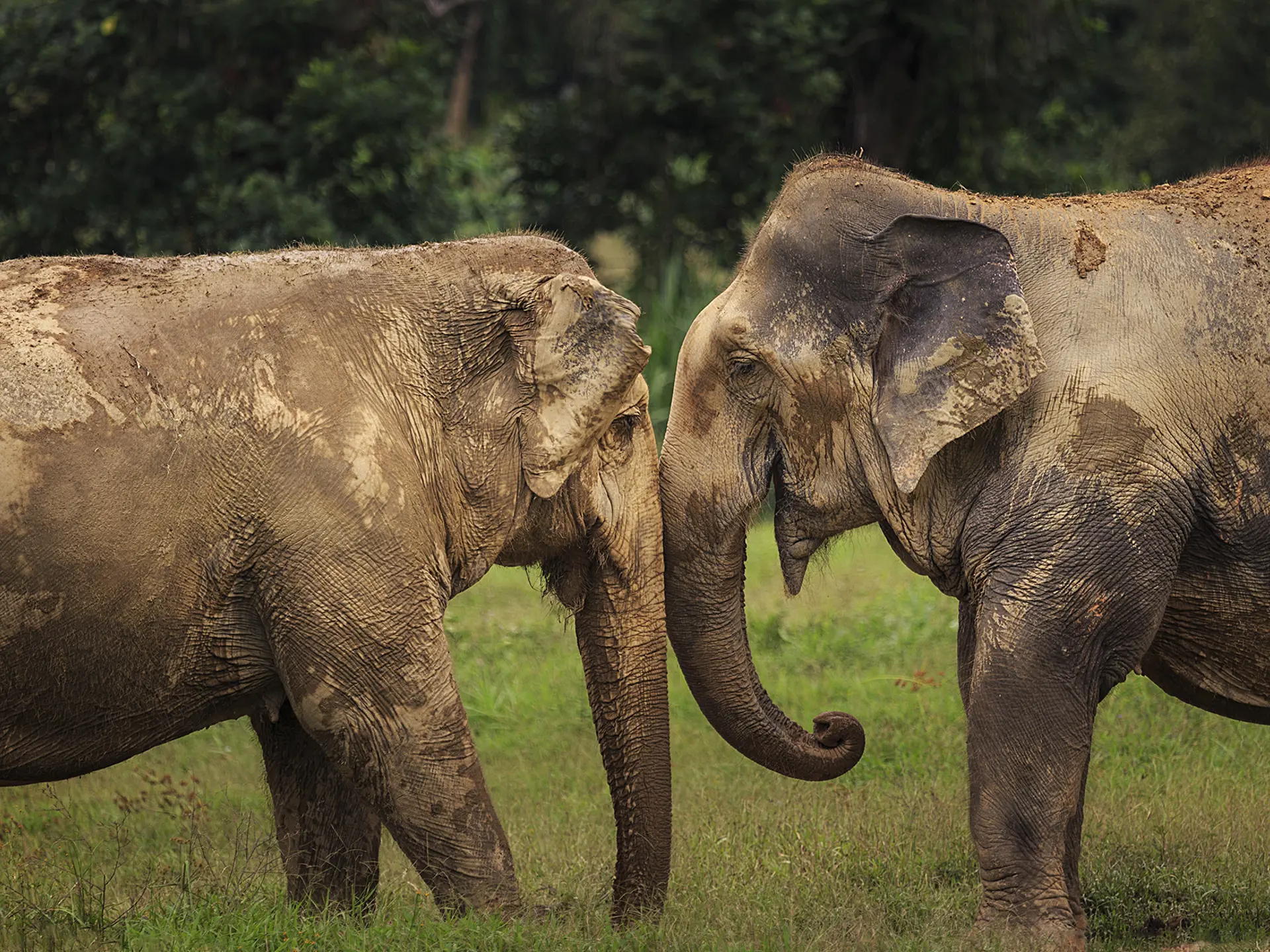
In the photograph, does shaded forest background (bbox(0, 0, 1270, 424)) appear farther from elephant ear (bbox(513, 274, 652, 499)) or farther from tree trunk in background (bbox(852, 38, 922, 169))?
elephant ear (bbox(513, 274, 652, 499))

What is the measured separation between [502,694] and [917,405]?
3.69m

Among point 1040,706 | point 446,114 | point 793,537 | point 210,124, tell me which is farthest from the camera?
point 446,114

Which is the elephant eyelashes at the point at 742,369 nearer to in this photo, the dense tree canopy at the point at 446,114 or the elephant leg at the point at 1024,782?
the elephant leg at the point at 1024,782

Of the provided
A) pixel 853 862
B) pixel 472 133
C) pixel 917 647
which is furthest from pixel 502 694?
pixel 472 133

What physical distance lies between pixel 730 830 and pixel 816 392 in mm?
1849

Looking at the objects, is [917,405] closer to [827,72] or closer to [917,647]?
[917,647]

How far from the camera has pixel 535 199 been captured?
14.2 meters

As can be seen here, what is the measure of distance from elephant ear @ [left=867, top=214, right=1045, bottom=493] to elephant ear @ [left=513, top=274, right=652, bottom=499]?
2.30 ft

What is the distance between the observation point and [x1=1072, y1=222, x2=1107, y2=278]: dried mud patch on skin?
455 centimetres

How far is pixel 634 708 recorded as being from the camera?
16.3 ft

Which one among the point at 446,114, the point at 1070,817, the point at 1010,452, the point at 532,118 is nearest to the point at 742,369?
the point at 1010,452

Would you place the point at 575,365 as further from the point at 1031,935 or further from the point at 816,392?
the point at 1031,935

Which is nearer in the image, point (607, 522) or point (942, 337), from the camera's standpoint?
point (942, 337)

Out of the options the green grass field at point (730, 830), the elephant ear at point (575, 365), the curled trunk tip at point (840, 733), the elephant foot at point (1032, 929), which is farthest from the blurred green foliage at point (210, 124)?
the elephant foot at point (1032, 929)
